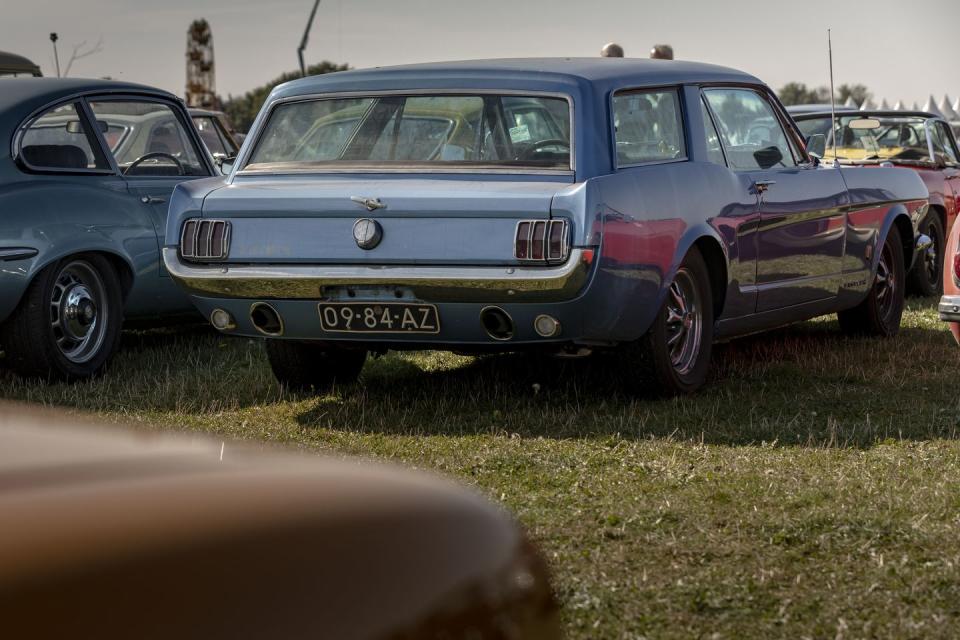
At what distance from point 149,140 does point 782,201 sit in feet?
12.2

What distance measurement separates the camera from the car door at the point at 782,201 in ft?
24.5

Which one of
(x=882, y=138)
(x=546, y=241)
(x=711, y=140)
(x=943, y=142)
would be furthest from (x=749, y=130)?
(x=943, y=142)

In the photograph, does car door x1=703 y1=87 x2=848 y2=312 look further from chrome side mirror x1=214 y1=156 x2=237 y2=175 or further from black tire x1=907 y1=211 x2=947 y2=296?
chrome side mirror x1=214 y1=156 x2=237 y2=175

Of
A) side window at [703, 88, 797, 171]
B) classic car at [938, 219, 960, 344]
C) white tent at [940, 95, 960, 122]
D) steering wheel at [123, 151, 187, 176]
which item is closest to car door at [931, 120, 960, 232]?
side window at [703, 88, 797, 171]

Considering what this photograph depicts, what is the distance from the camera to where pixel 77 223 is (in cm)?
783

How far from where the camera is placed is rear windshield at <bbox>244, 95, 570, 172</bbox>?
6.49m

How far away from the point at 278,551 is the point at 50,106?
6.86m

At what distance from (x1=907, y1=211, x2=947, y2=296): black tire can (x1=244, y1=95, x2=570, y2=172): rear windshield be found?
5792 millimetres

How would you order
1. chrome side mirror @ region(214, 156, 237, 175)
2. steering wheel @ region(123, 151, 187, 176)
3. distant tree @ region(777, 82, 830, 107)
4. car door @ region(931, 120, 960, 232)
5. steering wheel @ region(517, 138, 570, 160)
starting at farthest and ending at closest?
distant tree @ region(777, 82, 830, 107) < car door @ region(931, 120, 960, 232) < chrome side mirror @ region(214, 156, 237, 175) < steering wheel @ region(123, 151, 187, 176) < steering wheel @ region(517, 138, 570, 160)

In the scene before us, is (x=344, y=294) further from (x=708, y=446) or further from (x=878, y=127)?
(x=878, y=127)

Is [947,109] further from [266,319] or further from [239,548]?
[239,548]

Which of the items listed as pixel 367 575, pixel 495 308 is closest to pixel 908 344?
pixel 495 308

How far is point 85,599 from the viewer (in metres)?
1.53

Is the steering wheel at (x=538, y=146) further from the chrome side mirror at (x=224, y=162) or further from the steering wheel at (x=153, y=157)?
the chrome side mirror at (x=224, y=162)
